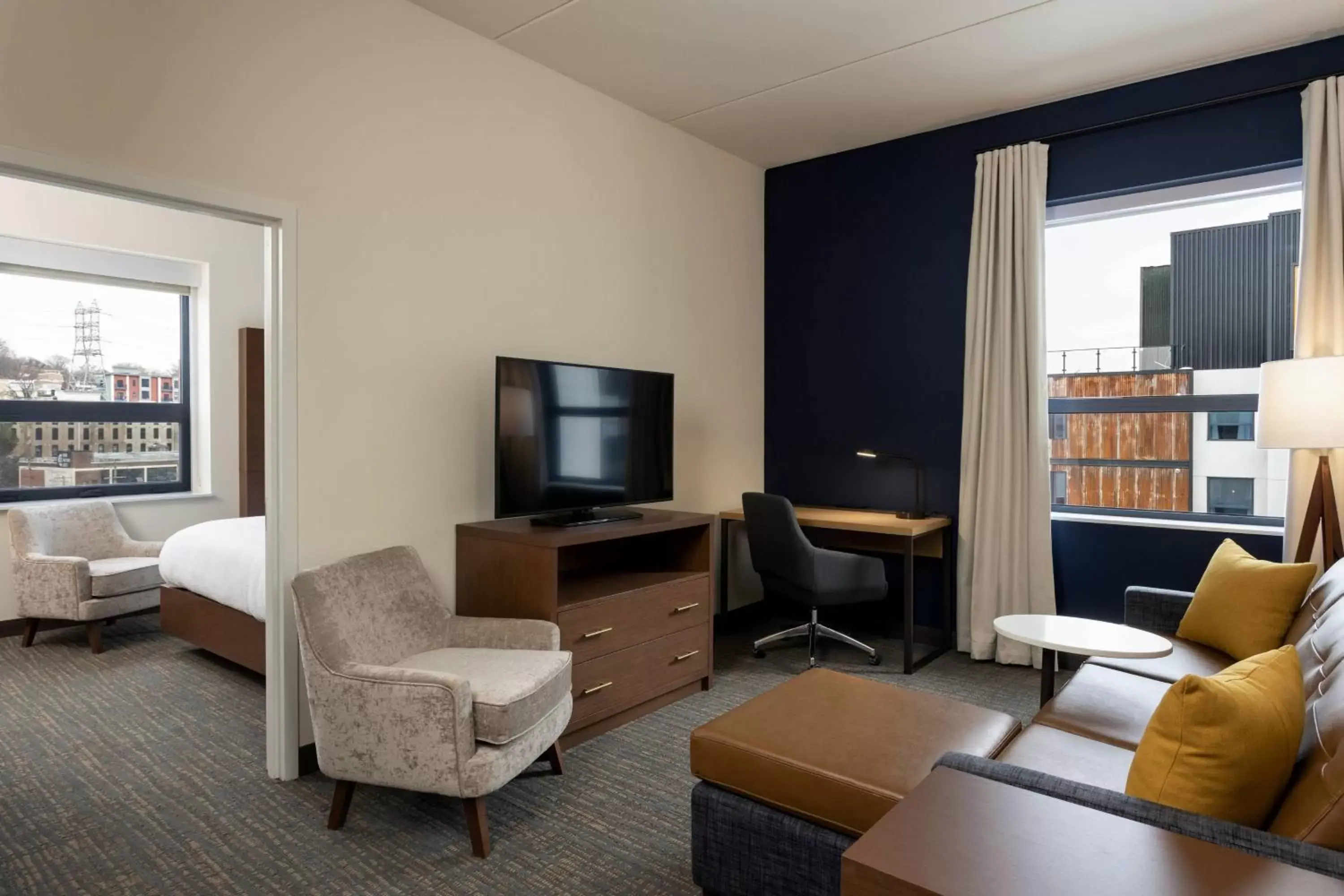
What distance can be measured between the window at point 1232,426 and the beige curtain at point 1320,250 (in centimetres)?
41

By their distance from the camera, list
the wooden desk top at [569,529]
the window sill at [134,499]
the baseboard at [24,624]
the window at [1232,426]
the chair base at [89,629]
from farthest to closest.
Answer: the window sill at [134,499] → the baseboard at [24,624] → the chair base at [89,629] → the window at [1232,426] → the wooden desk top at [569,529]

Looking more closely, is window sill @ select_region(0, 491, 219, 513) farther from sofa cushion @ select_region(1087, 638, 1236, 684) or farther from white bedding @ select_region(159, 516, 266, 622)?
sofa cushion @ select_region(1087, 638, 1236, 684)

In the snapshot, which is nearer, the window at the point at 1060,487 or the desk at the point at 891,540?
the desk at the point at 891,540

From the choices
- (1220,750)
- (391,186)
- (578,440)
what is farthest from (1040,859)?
(391,186)

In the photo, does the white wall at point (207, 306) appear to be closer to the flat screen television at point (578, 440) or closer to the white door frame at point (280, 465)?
the white door frame at point (280, 465)

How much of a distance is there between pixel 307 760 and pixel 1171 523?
389 centimetres

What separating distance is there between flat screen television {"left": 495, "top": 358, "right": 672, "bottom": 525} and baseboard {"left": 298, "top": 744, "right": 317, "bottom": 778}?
1043 mm

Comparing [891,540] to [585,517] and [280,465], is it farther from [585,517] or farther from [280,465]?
[280,465]

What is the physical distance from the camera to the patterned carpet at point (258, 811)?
2123mm

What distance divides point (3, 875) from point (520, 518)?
1953 mm

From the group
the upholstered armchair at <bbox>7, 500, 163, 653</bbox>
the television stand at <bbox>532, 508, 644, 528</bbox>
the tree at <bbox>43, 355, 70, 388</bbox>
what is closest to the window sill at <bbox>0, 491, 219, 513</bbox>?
the upholstered armchair at <bbox>7, 500, 163, 653</bbox>

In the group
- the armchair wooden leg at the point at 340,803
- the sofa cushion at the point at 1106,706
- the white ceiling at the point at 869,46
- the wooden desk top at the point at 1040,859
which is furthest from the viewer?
the white ceiling at the point at 869,46

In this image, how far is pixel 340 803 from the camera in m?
2.37

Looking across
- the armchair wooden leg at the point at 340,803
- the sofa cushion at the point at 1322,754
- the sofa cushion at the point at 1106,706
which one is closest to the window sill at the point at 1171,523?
the sofa cushion at the point at 1106,706
